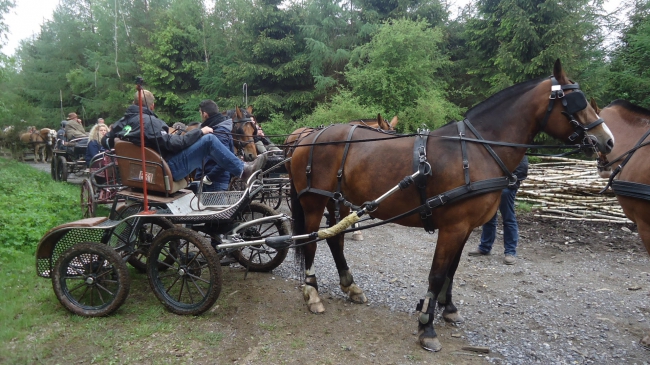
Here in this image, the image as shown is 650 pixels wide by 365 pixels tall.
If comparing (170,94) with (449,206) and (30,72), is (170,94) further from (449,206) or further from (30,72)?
(449,206)

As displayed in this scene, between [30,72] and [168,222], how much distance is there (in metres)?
31.6

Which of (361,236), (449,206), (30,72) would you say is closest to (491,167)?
(449,206)

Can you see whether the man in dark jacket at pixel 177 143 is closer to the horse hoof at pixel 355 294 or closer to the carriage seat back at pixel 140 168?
the carriage seat back at pixel 140 168

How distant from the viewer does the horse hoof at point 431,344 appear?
3389mm

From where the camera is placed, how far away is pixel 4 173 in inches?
450

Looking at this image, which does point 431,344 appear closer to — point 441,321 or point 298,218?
point 441,321

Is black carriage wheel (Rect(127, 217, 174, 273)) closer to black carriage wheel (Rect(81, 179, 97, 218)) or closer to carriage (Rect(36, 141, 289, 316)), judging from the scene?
carriage (Rect(36, 141, 289, 316))

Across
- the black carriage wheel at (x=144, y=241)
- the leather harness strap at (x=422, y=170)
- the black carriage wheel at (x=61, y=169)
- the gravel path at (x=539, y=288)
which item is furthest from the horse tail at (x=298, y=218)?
the black carriage wheel at (x=61, y=169)

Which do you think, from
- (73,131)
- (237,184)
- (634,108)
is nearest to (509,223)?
(634,108)

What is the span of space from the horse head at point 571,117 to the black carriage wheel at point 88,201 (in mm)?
6986

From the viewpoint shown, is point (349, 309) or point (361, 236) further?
point (361, 236)

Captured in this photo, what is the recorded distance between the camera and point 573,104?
3188mm

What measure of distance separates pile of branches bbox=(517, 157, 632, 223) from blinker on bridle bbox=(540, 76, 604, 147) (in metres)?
5.44

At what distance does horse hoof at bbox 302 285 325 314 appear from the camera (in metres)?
4.16
